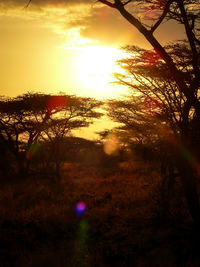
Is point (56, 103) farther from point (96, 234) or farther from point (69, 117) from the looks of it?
point (96, 234)

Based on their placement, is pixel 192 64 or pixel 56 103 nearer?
pixel 192 64

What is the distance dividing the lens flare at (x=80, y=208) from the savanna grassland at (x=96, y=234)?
127 millimetres

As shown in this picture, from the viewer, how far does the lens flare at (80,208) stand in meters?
7.92

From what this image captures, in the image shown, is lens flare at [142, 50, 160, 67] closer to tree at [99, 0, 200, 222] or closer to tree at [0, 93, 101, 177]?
tree at [99, 0, 200, 222]

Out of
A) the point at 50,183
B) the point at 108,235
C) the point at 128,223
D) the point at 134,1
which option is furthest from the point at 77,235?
the point at 50,183

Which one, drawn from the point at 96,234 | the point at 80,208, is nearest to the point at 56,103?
the point at 80,208

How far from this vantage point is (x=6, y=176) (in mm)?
14602

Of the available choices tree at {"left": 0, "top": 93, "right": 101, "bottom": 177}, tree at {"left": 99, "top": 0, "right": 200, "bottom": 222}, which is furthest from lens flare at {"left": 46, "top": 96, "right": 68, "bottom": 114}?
tree at {"left": 99, "top": 0, "right": 200, "bottom": 222}

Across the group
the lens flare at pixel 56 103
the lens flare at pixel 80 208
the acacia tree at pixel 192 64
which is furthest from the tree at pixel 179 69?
the lens flare at pixel 56 103

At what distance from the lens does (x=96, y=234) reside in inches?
243

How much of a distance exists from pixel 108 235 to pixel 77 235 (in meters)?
0.61

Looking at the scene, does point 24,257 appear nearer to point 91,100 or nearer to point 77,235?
point 77,235

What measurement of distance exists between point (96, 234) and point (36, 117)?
826cm

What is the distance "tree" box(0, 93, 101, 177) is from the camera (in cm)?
1270
